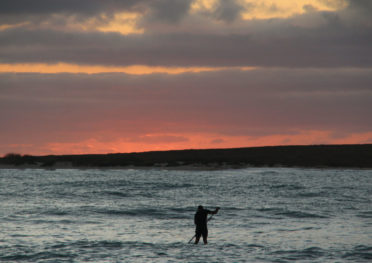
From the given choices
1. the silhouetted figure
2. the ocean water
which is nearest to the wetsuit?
the silhouetted figure

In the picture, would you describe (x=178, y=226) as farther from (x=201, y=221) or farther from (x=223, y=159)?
(x=223, y=159)

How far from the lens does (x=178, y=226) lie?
112 ft

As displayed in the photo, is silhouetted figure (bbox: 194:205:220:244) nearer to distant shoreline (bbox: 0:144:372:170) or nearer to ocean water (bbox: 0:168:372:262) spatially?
ocean water (bbox: 0:168:372:262)

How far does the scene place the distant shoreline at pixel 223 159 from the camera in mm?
115062

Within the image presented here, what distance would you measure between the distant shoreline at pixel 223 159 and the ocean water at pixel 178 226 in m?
55.6

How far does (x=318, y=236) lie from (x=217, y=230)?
5.75m

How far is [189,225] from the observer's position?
1372 inches

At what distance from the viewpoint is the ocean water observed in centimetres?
2470

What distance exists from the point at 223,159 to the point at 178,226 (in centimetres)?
8795

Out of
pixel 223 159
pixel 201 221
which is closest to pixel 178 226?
pixel 201 221

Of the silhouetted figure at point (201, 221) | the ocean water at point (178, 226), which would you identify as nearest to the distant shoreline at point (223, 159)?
the ocean water at point (178, 226)

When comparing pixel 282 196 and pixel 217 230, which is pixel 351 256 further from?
pixel 282 196

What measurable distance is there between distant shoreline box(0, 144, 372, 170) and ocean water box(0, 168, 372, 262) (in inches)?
2188

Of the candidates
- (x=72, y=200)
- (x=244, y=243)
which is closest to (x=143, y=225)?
(x=244, y=243)
